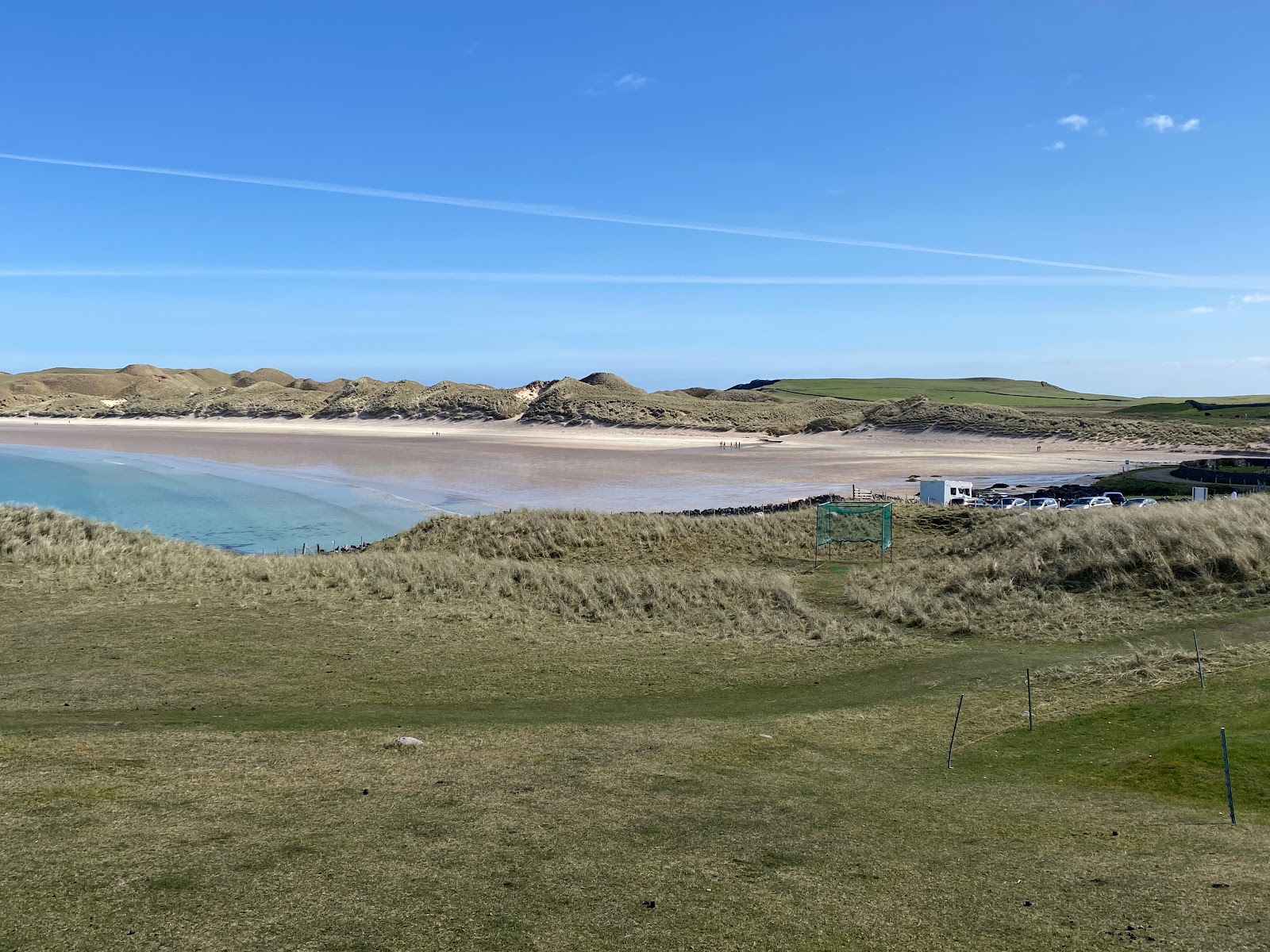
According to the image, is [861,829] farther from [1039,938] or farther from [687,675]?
[687,675]

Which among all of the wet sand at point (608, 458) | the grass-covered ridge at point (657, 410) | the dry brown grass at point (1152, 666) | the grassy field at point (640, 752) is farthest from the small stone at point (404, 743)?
the grass-covered ridge at point (657, 410)

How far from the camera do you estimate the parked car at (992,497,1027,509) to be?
37.4 m

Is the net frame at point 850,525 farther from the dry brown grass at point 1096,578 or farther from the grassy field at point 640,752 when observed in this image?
the grassy field at point 640,752

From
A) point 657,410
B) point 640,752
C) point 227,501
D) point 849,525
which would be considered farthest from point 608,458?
point 640,752

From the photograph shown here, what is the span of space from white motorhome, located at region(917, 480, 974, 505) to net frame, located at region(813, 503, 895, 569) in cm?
1003

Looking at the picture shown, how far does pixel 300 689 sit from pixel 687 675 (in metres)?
6.61

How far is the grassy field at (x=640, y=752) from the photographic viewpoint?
667cm

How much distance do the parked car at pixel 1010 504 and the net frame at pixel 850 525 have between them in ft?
25.2

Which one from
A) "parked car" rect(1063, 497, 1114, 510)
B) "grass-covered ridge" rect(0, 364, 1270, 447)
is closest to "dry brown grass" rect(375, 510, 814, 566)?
"parked car" rect(1063, 497, 1114, 510)

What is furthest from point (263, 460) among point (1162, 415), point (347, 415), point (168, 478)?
point (1162, 415)

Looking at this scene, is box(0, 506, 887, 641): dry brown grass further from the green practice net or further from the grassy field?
the green practice net

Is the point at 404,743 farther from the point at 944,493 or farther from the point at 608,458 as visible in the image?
the point at 608,458

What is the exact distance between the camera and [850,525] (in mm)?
32531

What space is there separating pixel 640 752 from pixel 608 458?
6490cm
